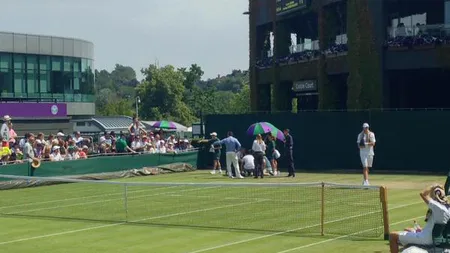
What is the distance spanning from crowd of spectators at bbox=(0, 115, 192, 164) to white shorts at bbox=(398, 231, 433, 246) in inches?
820

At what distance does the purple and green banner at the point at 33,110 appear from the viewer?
59.0m

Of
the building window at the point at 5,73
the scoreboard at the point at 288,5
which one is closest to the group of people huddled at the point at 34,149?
the scoreboard at the point at 288,5

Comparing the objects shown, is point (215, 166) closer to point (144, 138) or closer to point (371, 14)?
point (144, 138)

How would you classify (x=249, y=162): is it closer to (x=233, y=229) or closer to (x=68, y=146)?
(x=68, y=146)

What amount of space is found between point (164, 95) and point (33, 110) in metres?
38.6

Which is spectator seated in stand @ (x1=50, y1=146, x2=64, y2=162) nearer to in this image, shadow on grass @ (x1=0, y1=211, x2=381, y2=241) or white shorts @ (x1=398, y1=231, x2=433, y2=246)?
shadow on grass @ (x1=0, y1=211, x2=381, y2=241)

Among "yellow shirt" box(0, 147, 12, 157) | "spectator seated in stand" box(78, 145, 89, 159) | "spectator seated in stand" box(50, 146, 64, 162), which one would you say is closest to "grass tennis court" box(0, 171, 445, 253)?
"yellow shirt" box(0, 147, 12, 157)

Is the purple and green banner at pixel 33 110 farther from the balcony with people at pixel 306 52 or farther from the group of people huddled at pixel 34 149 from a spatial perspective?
the group of people huddled at pixel 34 149

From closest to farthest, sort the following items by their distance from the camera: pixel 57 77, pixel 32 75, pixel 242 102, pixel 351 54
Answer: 1. pixel 351 54
2. pixel 32 75
3. pixel 57 77
4. pixel 242 102

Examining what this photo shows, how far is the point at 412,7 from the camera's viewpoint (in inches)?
1736

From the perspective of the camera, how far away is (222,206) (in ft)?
68.0

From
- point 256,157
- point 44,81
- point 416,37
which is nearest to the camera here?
point 256,157

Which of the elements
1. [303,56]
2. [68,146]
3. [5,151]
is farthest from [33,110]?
[5,151]

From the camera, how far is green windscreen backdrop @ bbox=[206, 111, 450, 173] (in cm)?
3222
